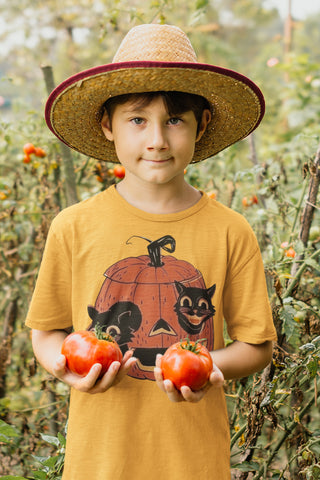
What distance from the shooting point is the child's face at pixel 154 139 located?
3.89 feet

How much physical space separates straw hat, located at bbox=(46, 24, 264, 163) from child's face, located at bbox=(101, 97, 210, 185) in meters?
0.06

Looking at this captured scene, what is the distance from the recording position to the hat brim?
1148 mm

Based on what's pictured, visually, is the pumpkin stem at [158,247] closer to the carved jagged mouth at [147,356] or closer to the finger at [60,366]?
the carved jagged mouth at [147,356]

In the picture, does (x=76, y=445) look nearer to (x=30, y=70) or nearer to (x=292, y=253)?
(x=292, y=253)

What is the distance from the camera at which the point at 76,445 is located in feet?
3.95

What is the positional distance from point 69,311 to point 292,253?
888 millimetres

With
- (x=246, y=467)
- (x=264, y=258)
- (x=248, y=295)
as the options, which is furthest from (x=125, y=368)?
(x=264, y=258)

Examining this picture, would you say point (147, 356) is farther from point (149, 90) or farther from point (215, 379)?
point (149, 90)

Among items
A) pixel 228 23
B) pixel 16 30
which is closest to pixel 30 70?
pixel 16 30

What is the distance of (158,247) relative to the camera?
1.25 metres

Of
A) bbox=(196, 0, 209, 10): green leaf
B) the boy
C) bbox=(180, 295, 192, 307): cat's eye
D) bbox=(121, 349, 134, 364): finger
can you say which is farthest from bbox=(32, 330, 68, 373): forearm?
bbox=(196, 0, 209, 10): green leaf

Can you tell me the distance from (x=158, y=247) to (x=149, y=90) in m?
0.38

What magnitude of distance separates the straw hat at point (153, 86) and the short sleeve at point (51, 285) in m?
0.32

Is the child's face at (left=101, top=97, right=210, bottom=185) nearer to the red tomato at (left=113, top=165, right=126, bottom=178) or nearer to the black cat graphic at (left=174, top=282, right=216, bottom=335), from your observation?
the black cat graphic at (left=174, top=282, right=216, bottom=335)
